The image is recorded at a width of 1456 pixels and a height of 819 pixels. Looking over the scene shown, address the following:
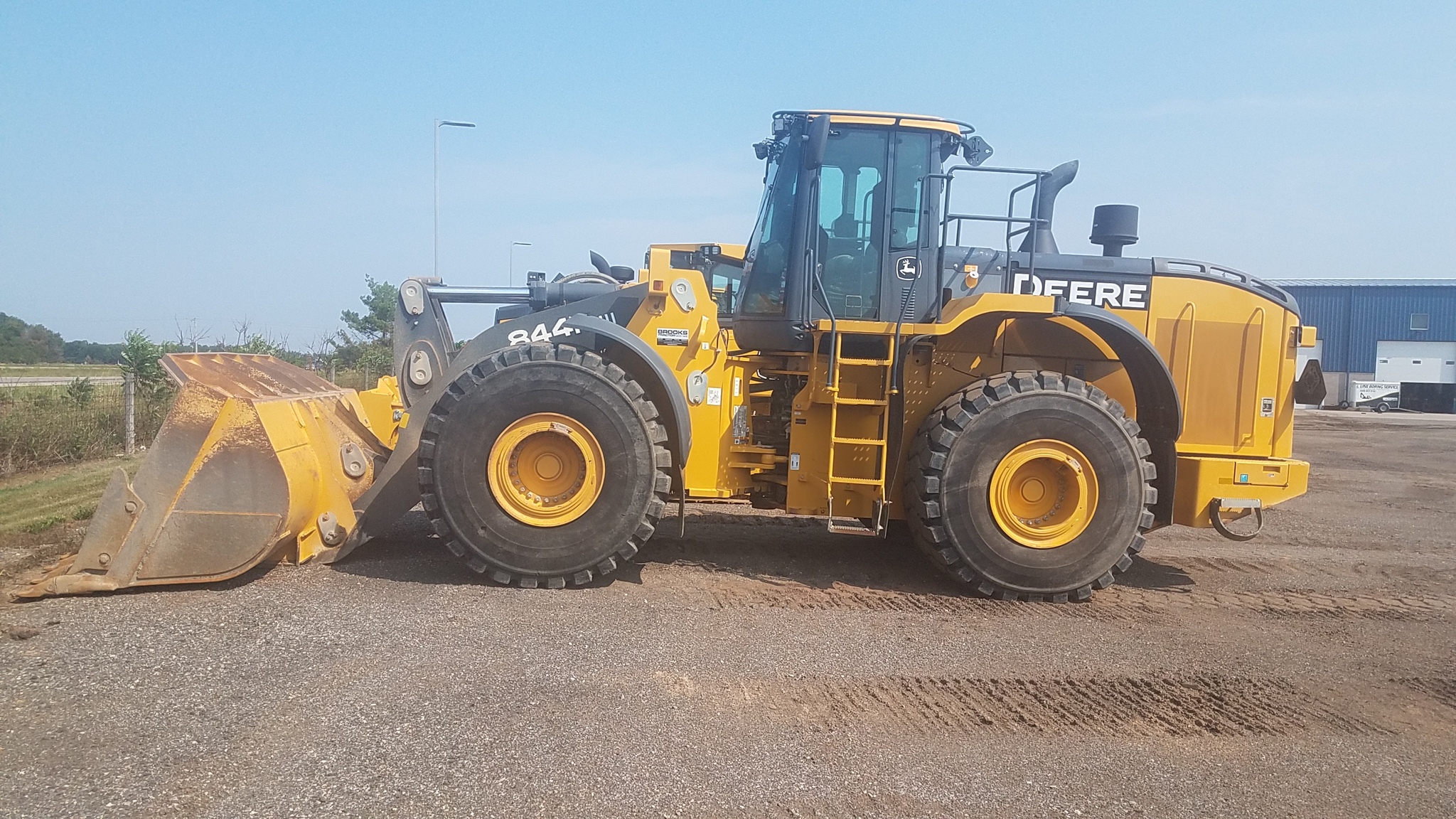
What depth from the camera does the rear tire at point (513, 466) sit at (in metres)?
5.34

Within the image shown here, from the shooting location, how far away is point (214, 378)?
530 cm

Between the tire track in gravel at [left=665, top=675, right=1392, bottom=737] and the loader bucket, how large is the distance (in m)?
2.68

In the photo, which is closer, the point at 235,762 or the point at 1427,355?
the point at 235,762

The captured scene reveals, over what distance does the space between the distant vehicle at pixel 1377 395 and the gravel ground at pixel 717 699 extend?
35210 millimetres

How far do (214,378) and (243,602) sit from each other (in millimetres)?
1423

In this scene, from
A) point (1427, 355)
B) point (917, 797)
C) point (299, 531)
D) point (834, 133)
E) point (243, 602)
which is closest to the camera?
point (917, 797)

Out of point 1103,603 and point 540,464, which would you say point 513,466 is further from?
point 1103,603

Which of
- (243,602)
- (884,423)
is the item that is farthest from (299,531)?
(884,423)

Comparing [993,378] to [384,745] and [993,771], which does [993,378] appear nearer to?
[993,771]

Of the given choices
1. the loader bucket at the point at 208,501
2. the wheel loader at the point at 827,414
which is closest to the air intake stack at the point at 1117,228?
the wheel loader at the point at 827,414

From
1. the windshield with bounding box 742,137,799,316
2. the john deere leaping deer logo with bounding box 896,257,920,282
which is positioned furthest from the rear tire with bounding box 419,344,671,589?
the john deere leaping deer logo with bounding box 896,257,920,282

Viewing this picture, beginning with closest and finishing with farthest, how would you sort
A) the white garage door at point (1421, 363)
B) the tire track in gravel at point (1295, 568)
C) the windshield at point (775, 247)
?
the windshield at point (775, 247) < the tire track in gravel at point (1295, 568) < the white garage door at point (1421, 363)

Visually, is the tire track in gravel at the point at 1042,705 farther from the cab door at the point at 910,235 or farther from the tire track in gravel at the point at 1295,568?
the tire track in gravel at the point at 1295,568

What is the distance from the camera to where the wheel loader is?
526 cm
